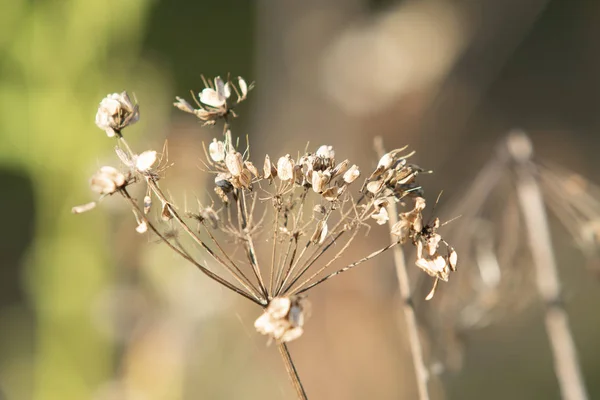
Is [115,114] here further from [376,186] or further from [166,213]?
[376,186]

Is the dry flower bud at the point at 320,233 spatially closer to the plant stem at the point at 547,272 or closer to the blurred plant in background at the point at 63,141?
the plant stem at the point at 547,272

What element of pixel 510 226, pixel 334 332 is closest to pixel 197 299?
pixel 334 332

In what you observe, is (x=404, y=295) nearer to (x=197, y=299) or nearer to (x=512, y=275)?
(x=512, y=275)

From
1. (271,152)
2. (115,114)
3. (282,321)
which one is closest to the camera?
(282,321)

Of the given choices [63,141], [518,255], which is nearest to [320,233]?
[518,255]

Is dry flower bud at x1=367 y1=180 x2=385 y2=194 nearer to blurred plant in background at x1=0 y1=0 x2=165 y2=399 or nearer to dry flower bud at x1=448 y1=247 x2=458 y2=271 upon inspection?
dry flower bud at x1=448 y1=247 x2=458 y2=271

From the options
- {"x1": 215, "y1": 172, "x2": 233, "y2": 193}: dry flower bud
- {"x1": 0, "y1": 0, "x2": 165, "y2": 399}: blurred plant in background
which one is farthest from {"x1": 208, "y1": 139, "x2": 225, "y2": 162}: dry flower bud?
{"x1": 0, "y1": 0, "x2": 165, "y2": 399}: blurred plant in background

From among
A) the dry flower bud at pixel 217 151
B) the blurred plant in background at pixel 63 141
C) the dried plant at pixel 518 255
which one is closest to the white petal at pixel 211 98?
the dry flower bud at pixel 217 151
